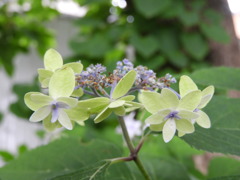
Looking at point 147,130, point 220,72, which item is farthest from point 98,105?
point 220,72

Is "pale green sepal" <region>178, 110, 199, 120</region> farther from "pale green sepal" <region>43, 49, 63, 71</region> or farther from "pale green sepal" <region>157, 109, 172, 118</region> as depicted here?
"pale green sepal" <region>43, 49, 63, 71</region>

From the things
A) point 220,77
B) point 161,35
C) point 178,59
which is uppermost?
point 220,77

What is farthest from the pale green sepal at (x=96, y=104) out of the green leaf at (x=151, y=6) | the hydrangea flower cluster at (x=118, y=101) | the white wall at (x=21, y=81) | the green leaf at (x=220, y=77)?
the white wall at (x=21, y=81)

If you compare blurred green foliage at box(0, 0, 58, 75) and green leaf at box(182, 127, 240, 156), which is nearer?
green leaf at box(182, 127, 240, 156)

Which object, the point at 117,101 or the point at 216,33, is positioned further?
the point at 216,33

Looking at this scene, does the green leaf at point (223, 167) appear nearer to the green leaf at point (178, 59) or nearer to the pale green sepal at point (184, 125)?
the pale green sepal at point (184, 125)

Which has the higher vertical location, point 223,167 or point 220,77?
point 220,77

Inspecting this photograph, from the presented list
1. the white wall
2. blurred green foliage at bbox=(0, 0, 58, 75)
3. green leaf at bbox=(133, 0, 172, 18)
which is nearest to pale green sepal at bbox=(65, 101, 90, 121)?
green leaf at bbox=(133, 0, 172, 18)

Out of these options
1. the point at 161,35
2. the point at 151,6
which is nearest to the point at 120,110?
the point at 151,6

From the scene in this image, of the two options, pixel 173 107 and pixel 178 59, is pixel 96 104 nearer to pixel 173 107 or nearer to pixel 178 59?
pixel 173 107
